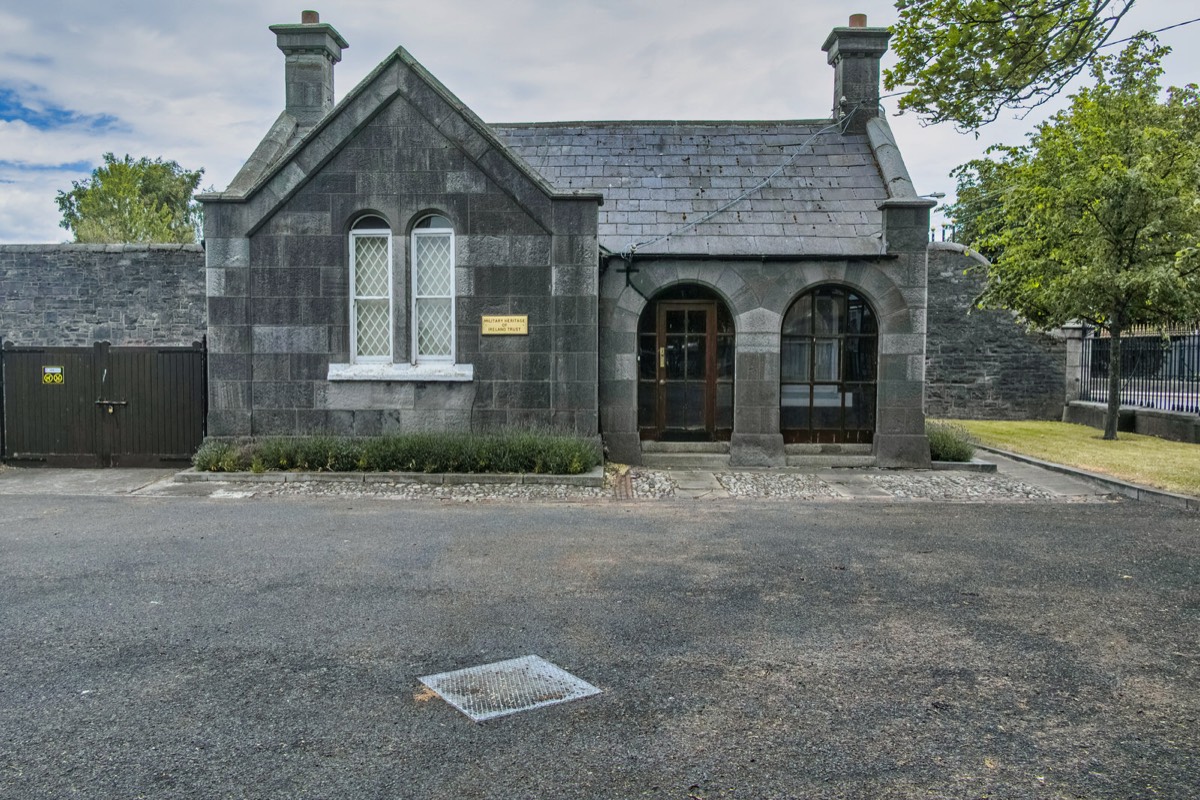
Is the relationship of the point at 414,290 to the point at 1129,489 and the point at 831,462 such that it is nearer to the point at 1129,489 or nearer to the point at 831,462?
the point at 831,462

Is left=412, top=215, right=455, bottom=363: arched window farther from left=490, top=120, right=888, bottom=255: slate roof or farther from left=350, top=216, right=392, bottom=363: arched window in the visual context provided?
left=490, top=120, right=888, bottom=255: slate roof

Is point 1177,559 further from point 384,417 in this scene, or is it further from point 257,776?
point 384,417

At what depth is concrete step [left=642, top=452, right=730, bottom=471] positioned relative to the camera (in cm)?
1364

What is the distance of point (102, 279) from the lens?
21.3 m

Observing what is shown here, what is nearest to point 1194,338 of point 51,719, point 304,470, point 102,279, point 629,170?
point 629,170

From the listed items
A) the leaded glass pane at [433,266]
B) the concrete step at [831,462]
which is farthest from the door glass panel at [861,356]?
the leaded glass pane at [433,266]

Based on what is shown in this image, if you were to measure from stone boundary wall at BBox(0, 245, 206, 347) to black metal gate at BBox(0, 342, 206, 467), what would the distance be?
8.27m

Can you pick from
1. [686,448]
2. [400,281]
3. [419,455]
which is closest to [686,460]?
[686,448]

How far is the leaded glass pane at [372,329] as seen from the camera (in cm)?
1325

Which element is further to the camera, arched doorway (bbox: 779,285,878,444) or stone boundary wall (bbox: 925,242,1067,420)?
stone boundary wall (bbox: 925,242,1067,420)

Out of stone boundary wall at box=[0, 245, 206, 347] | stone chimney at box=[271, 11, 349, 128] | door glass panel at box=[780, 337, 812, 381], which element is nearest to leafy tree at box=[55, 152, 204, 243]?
stone boundary wall at box=[0, 245, 206, 347]

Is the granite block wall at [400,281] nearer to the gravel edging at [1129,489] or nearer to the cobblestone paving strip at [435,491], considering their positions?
the cobblestone paving strip at [435,491]

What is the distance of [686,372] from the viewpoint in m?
14.4

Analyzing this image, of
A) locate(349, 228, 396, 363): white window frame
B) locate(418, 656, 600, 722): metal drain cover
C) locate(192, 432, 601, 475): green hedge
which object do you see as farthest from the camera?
locate(349, 228, 396, 363): white window frame
